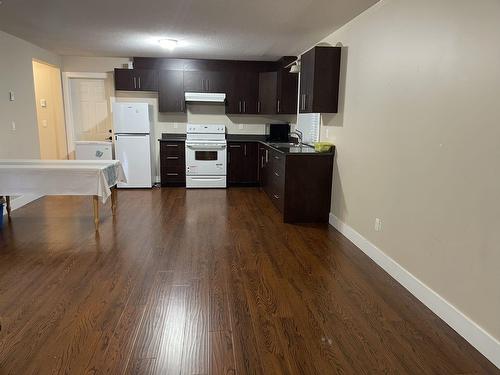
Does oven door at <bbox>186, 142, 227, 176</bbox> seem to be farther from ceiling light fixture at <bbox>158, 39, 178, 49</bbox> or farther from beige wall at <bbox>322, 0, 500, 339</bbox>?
beige wall at <bbox>322, 0, 500, 339</bbox>

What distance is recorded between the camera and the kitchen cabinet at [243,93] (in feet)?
21.7

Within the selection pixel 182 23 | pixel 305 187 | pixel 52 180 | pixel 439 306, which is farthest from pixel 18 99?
pixel 439 306

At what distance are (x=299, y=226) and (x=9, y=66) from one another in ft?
14.5

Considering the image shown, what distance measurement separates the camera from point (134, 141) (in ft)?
20.7

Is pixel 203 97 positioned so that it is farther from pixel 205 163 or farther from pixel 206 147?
pixel 205 163

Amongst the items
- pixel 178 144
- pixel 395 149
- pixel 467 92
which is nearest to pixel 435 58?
pixel 467 92

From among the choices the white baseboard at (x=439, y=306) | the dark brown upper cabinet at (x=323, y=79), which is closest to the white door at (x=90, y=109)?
the dark brown upper cabinet at (x=323, y=79)

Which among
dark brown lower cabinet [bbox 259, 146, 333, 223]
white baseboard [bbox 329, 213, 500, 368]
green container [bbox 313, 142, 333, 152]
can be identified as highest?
green container [bbox 313, 142, 333, 152]

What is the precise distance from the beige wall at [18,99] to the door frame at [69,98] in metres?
0.78

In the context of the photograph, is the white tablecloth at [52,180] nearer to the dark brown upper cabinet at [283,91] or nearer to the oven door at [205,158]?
the oven door at [205,158]

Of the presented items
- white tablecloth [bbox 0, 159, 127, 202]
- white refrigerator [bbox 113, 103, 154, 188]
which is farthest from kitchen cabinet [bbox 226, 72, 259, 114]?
white tablecloth [bbox 0, 159, 127, 202]

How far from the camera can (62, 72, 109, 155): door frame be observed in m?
6.55

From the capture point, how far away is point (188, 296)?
2604 millimetres

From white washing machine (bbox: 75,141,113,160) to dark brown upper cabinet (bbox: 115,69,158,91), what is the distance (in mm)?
1051
